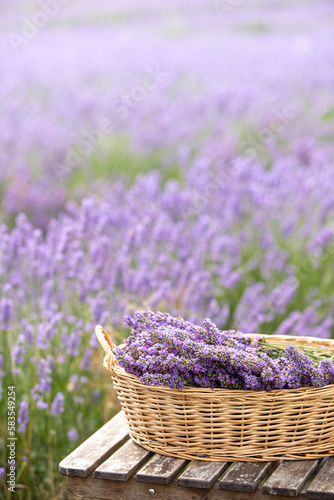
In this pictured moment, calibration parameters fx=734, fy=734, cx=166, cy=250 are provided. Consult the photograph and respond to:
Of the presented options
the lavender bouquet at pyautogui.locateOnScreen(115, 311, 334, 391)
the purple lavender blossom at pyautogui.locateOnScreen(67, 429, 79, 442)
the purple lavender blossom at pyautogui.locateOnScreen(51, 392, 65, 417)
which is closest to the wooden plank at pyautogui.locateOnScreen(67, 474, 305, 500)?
the lavender bouquet at pyautogui.locateOnScreen(115, 311, 334, 391)

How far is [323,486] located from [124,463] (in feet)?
1.37

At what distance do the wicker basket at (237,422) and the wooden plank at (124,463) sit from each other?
0.04 meters

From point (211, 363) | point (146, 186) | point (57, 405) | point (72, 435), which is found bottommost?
point (72, 435)

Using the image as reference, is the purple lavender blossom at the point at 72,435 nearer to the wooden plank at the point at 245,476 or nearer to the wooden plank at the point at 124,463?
the wooden plank at the point at 124,463

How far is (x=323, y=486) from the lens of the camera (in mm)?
1434

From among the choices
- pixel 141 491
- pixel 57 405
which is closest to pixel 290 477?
pixel 141 491

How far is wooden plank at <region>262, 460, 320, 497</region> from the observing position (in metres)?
1.42

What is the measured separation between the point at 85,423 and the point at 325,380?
1.06 metres

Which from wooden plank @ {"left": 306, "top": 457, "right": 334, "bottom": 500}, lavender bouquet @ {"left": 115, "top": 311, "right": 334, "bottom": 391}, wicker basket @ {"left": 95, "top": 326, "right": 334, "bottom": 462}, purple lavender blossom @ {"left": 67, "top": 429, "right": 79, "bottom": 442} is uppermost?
lavender bouquet @ {"left": 115, "top": 311, "right": 334, "bottom": 391}

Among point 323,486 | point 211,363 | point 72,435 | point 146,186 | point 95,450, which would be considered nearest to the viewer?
point 323,486

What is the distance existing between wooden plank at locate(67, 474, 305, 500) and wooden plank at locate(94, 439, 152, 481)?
3cm

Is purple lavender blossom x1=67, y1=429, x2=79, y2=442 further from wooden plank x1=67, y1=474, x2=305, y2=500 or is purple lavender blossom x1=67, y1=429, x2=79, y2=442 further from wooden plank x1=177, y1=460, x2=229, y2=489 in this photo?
wooden plank x1=177, y1=460, x2=229, y2=489

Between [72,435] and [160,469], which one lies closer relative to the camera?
[160,469]

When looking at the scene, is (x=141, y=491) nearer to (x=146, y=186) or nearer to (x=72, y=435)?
(x=72, y=435)
